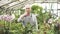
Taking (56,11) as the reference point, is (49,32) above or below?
below

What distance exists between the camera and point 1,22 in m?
2.46

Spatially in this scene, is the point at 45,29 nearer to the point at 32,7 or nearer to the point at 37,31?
the point at 37,31

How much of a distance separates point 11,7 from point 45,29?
44 cm

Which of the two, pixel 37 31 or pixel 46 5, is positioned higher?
pixel 46 5

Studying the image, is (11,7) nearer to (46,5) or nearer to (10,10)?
(10,10)

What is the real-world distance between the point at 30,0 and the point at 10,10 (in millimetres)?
244

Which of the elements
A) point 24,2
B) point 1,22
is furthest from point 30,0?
point 1,22

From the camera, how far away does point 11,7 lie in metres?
2.46

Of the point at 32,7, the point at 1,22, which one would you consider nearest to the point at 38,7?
the point at 32,7

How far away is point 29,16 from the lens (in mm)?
2484

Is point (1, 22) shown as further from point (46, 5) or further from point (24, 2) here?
point (46, 5)

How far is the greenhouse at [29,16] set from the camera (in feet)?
8.07

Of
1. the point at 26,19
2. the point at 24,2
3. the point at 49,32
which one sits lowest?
the point at 49,32

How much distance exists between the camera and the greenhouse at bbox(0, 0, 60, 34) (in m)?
2.46
